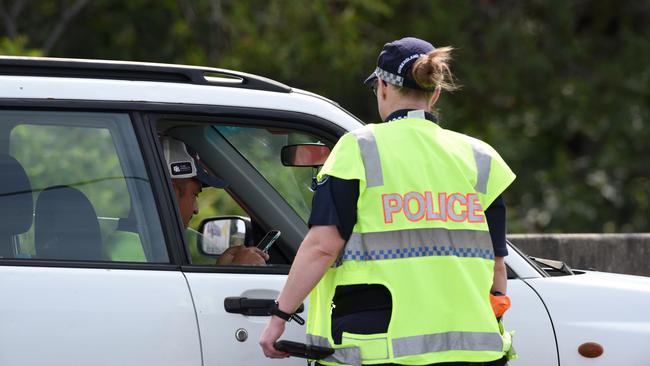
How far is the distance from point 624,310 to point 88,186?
1.75 metres

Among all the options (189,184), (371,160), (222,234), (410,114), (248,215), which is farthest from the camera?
(222,234)

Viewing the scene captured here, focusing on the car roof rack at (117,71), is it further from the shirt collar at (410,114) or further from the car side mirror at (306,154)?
the shirt collar at (410,114)

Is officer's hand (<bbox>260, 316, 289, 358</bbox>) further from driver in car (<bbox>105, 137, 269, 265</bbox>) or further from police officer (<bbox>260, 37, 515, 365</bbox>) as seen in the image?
driver in car (<bbox>105, 137, 269, 265</bbox>)

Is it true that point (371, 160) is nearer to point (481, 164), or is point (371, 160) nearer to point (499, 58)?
point (481, 164)

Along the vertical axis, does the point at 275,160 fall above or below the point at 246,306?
above

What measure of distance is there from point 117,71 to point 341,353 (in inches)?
48.0

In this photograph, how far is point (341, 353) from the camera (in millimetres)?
3373

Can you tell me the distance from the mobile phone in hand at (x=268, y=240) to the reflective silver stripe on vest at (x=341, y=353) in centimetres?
89

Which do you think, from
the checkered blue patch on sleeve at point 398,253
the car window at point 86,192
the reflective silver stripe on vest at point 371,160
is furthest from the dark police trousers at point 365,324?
the car window at point 86,192

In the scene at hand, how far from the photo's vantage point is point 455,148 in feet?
11.4

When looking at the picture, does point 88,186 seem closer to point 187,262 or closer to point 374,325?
point 187,262

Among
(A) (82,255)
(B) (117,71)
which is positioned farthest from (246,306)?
(B) (117,71)

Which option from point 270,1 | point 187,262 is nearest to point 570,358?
point 187,262

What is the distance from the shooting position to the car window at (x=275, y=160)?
162 inches
